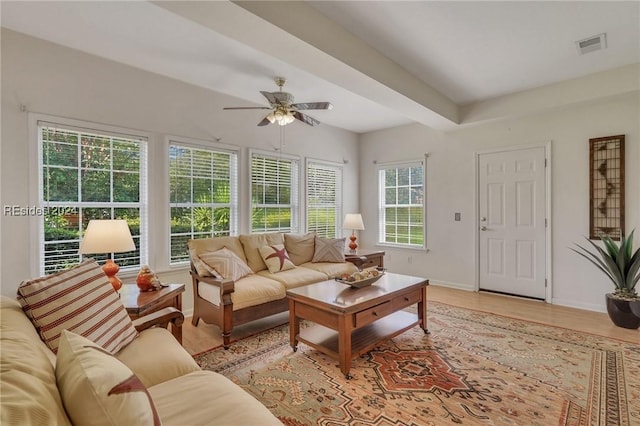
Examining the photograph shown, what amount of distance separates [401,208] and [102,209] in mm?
4559

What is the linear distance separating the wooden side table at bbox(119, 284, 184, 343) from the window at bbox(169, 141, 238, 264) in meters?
1.15

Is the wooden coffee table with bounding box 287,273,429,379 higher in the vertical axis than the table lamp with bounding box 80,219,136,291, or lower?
Answer: lower

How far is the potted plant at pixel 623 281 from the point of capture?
3.24m

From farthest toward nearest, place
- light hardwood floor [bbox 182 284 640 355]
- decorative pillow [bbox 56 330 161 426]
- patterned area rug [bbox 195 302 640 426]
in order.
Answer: light hardwood floor [bbox 182 284 640 355] → patterned area rug [bbox 195 302 640 426] → decorative pillow [bbox 56 330 161 426]

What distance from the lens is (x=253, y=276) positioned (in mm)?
Answer: 3406

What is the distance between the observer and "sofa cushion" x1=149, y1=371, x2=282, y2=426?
115 centimetres

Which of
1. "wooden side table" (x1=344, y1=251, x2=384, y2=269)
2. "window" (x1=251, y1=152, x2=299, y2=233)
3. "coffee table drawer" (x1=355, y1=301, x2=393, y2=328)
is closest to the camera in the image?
"coffee table drawer" (x1=355, y1=301, x2=393, y2=328)

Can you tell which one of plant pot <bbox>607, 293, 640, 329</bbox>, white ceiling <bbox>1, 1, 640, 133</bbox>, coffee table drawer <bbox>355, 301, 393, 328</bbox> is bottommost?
plant pot <bbox>607, 293, 640, 329</bbox>

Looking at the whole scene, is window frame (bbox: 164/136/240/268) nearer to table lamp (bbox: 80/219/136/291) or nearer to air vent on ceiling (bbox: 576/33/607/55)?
table lamp (bbox: 80/219/136/291)

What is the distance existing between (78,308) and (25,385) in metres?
0.84

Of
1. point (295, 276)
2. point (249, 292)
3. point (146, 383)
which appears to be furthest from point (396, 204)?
point (146, 383)

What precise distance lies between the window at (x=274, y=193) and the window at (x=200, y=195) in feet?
1.08

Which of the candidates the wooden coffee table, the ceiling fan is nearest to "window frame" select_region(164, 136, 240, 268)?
the ceiling fan

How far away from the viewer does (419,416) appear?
Result: 188 cm
